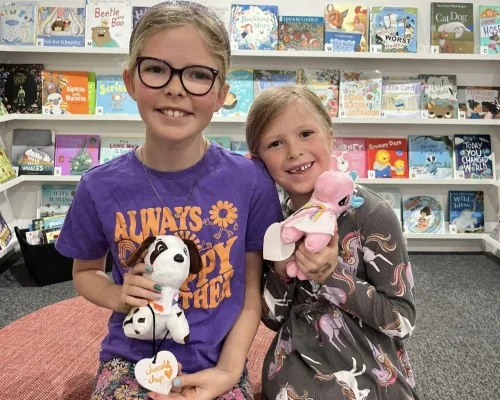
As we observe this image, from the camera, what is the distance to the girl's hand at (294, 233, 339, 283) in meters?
0.98

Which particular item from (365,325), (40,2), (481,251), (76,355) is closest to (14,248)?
(40,2)

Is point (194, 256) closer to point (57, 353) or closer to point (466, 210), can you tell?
point (57, 353)

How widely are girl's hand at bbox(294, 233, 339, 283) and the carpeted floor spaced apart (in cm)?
112

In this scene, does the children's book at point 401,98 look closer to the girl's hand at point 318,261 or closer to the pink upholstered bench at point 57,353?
the pink upholstered bench at point 57,353

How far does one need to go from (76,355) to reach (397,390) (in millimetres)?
1165

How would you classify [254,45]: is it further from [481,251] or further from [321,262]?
[321,262]

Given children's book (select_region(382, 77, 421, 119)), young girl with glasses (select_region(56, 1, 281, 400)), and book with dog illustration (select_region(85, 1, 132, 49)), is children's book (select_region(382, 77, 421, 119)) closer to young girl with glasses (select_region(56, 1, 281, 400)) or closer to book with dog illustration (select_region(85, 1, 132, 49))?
book with dog illustration (select_region(85, 1, 132, 49))

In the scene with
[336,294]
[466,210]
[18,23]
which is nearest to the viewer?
[336,294]

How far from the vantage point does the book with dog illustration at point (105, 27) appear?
3266mm

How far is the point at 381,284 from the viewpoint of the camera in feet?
3.59

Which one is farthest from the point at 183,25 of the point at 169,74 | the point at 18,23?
the point at 18,23

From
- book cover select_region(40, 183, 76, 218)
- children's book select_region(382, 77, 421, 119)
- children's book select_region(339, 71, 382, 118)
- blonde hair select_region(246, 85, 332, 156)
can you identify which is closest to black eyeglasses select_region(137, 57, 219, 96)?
blonde hair select_region(246, 85, 332, 156)

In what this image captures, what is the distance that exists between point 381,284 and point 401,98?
261cm

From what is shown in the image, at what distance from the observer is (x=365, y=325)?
113cm
